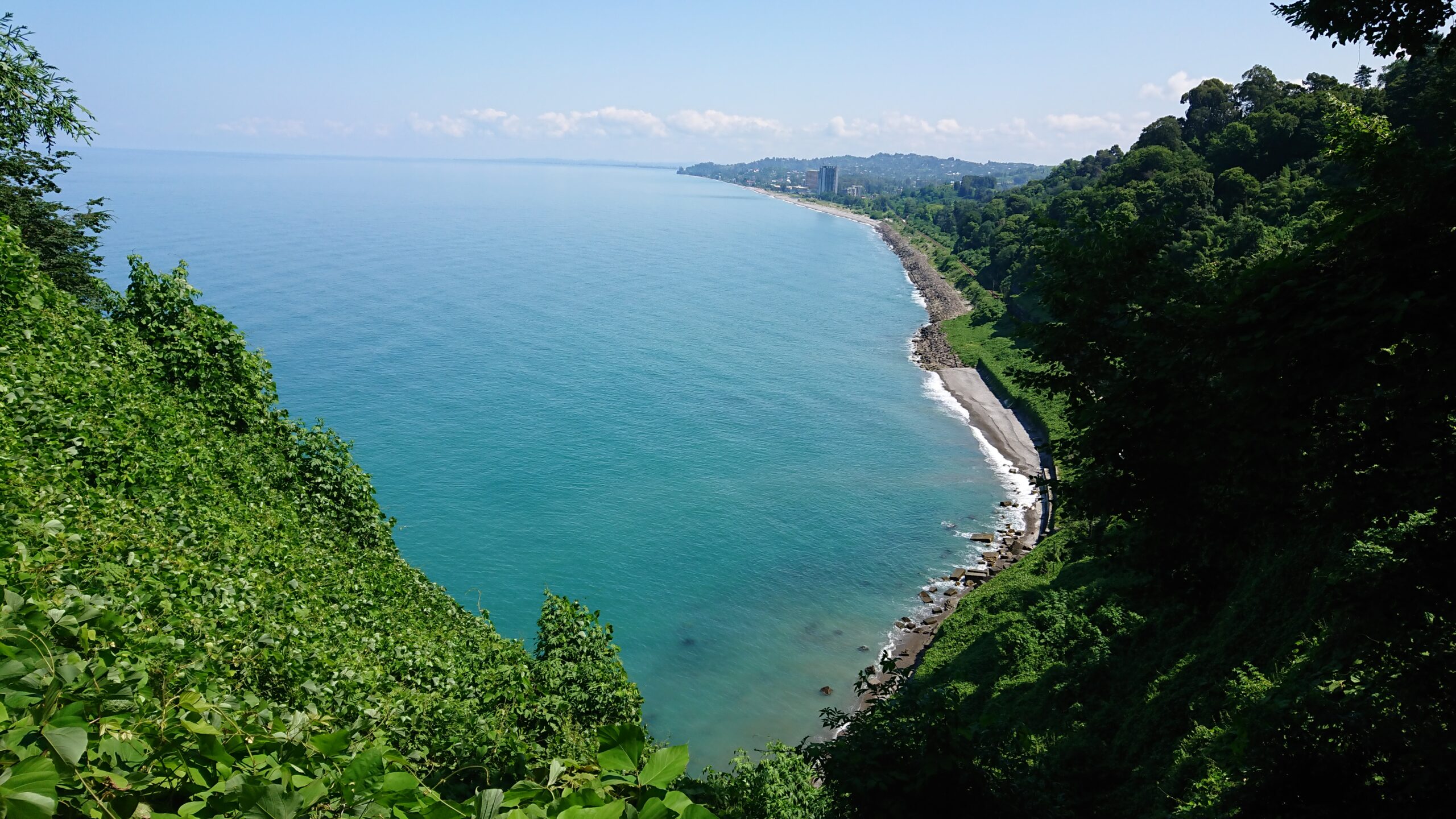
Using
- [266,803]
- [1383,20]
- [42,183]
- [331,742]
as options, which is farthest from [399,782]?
[42,183]

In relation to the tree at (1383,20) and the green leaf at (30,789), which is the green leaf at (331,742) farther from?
the tree at (1383,20)

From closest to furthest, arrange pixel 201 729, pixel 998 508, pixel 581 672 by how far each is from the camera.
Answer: pixel 201 729 → pixel 581 672 → pixel 998 508

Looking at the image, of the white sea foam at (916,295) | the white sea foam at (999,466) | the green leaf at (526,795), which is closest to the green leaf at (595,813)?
the green leaf at (526,795)

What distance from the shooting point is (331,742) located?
8.61ft

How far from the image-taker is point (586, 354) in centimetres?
5725

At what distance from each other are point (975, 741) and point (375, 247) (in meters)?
103

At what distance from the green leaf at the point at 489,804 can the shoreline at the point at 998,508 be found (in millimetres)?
10385

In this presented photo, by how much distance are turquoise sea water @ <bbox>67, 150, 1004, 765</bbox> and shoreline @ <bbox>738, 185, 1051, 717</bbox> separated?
0.84m

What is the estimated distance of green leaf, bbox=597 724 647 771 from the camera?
7.47 ft

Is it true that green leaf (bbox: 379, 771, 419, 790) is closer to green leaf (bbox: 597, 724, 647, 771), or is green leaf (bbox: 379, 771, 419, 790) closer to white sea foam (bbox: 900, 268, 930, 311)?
green leaf (bbox: 597, 724, 647, 771)

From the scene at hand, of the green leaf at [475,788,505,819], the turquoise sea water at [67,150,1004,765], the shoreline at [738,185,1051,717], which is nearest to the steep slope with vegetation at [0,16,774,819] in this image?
the green leaf at [475,788,505,819]

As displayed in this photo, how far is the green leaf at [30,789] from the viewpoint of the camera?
171cm

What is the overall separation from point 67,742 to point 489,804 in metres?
1.13

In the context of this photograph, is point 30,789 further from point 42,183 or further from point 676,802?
point 42,183
